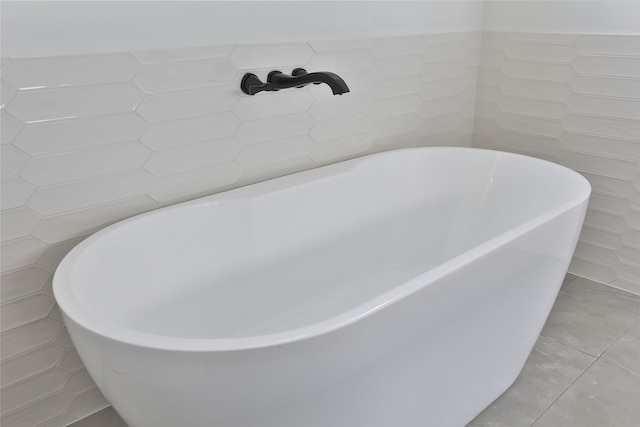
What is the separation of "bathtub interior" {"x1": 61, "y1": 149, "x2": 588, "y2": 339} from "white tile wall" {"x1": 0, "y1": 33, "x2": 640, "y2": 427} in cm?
13

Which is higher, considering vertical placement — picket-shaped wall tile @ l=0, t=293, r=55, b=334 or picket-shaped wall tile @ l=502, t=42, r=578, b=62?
picket-shaped wall tile @ l=502, t=42, r=578, b=62

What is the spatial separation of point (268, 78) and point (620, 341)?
1.55 m

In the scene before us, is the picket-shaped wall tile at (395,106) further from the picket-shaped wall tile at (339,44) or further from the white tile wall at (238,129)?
the picket-shaped wall tile at (339,44)

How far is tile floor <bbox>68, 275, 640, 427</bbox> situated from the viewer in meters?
1.56

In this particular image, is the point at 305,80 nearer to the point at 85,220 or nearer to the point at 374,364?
the point at 85,220

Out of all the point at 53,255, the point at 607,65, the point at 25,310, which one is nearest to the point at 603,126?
the point at 607,65

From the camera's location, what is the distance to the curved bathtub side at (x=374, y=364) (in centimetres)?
92

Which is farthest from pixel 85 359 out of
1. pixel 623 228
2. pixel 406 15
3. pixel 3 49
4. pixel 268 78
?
pixel 623 228

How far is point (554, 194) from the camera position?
1824 millimetres

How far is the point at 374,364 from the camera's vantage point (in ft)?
3.47

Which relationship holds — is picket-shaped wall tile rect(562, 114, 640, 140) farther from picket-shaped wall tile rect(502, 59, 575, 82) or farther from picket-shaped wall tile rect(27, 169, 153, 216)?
picket-shaped wall tile rect(27, 169, 153, 216)

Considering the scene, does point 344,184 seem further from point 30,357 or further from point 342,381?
point 30,357

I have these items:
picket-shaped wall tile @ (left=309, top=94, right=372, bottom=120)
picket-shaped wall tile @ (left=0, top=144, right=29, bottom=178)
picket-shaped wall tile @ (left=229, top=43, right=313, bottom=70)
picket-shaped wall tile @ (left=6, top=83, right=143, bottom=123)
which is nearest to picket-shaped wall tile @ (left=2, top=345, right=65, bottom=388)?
picket-shaped wall tile @ (left=0, top=144, right=29, bottom=178)

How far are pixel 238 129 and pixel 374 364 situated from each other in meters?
0.95
